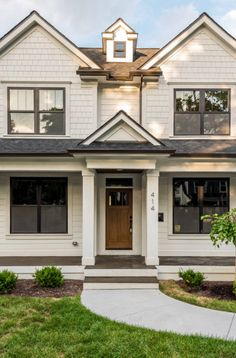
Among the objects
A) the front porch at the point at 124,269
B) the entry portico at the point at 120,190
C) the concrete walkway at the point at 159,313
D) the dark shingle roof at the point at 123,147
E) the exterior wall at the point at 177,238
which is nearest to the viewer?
the concrete walkway at the point at 159,313

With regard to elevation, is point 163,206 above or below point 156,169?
below

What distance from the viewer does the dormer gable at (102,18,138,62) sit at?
1212cm

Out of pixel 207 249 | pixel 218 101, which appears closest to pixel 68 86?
pixel 218 101

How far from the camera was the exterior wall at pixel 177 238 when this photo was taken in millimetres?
10898

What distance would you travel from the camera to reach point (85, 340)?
17.4 ft

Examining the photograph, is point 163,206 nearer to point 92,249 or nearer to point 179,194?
point 179,194

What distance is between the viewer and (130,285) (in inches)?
330

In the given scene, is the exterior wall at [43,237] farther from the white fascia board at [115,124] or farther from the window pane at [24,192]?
the white fascia board at [115,124]

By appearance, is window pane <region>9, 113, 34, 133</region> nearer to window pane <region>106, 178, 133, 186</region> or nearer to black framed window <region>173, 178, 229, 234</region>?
window pane <region>106, 178, 133, 186</region>

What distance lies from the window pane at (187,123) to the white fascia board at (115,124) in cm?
199

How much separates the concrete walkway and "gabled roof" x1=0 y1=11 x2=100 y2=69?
7.48 meters

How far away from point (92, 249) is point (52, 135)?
164 inches

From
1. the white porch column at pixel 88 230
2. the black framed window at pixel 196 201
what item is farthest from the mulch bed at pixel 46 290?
the black framed window at pixel 196 201

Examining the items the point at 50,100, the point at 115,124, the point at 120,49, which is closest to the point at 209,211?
the point at 115,124
